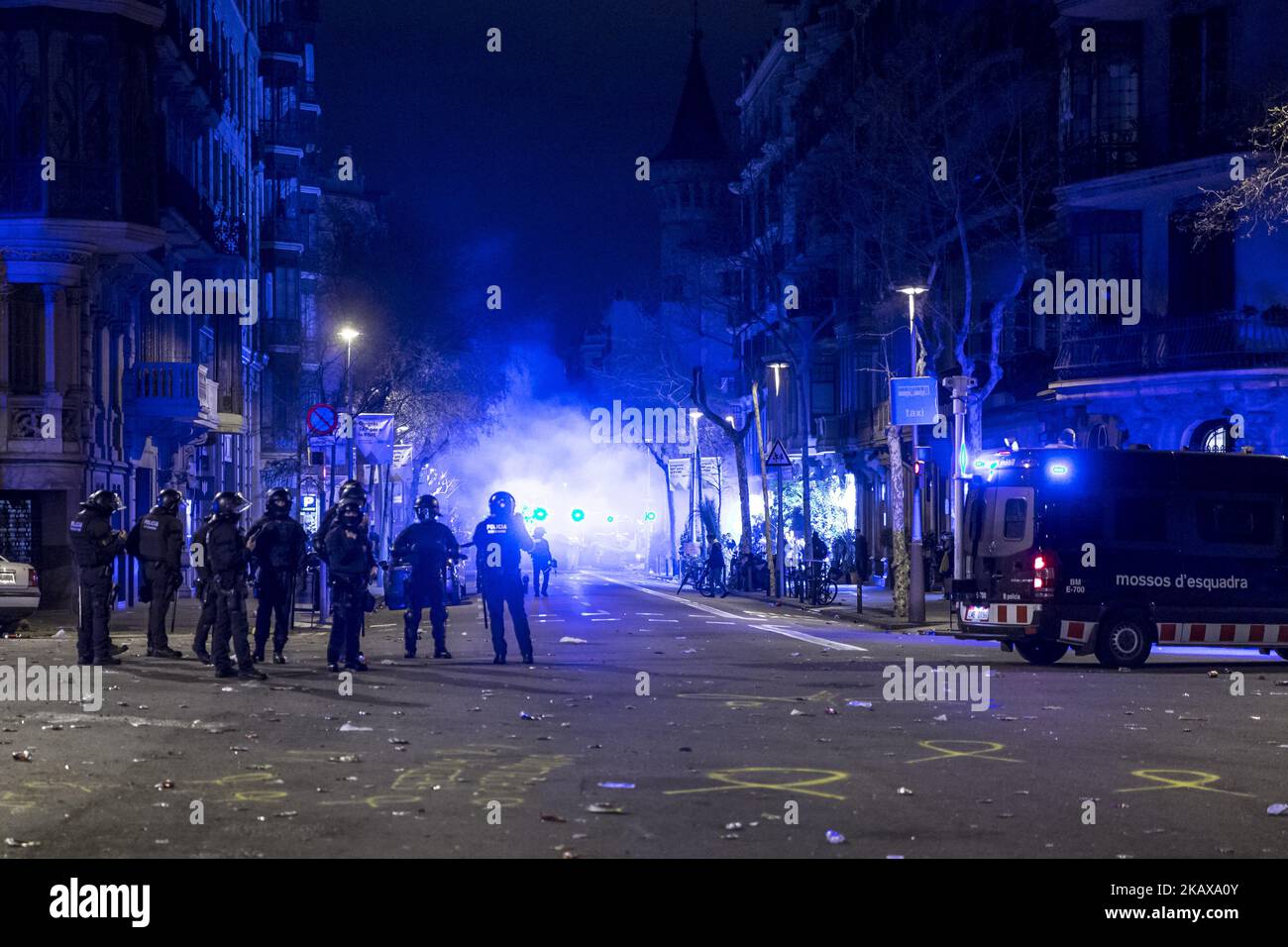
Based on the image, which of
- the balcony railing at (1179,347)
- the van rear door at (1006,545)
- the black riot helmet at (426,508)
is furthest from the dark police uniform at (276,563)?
the balcony railing at (1179,347)

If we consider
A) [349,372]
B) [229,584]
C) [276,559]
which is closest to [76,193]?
[349,372]

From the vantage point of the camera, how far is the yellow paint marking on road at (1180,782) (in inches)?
457

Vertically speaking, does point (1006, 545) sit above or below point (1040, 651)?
above

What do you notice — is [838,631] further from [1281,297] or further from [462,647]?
[1281,297]

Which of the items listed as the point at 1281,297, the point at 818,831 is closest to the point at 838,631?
the point at 1281,297

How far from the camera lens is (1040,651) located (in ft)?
79.5

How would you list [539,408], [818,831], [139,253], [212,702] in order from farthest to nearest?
[539,408]
[139,253]
[212,702]
[818,831]

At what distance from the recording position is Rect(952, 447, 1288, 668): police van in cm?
2325

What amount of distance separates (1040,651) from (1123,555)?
163 cm

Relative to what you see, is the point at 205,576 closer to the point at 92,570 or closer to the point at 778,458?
the point at 92,570

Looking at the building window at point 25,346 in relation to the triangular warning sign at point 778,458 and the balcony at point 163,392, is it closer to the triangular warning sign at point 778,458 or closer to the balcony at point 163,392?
the balcony at point 163,392

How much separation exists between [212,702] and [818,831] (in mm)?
8770
